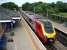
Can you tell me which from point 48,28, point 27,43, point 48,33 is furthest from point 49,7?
point 27,43

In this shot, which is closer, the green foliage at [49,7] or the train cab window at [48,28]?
the train cab window at [48,28]

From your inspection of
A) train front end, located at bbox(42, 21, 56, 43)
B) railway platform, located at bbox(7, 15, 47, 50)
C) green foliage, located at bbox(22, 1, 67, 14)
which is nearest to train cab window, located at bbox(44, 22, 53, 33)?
train front end, located at bbox(42, 21, 56, 43)

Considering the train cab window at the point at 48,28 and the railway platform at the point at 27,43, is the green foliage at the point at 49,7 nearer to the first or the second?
the train cab window at the point at 48,28

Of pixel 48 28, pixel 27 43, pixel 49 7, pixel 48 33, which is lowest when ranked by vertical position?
pixel 49 7

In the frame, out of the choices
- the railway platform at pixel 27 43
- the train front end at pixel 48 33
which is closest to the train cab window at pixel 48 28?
the train front end at pixel 48 33

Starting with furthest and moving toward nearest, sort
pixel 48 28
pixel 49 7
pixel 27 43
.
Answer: pixel 49 7 < pixel 48 28 < pixel 27 43

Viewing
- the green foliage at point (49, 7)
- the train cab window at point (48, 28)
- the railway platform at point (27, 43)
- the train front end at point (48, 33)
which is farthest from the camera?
the green foliage at point (49, 7)

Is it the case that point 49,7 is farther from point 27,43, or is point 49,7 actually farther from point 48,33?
point 27,43

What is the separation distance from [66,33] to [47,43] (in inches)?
271

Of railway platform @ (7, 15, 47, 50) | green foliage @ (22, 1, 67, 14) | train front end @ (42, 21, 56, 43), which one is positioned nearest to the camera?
railway platform @ (7, 15, 47, 50)

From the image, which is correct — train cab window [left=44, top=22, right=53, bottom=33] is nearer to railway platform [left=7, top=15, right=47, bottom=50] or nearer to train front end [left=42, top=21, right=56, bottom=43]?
train front end [left=42, top=21, right=56, bottom=43]

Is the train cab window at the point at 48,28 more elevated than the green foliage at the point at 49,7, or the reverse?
the train cab window at the point at 48,28

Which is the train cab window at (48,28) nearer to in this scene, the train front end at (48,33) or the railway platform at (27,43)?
the train front end at (48,33)

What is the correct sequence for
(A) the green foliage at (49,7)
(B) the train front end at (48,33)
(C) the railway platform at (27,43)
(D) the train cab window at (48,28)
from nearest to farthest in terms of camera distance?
1. (C) the railway platform at (27,43)
2. (B) the train front end at (48,33)
3. (D) the train cab window at (48,28)
4. (A) the green foliage at (49,7)
